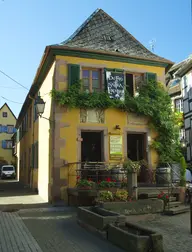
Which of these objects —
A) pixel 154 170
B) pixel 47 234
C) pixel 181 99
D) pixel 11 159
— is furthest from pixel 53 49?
pixel 11 159

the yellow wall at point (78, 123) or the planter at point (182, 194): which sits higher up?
the yellow wall at point (78, 123)

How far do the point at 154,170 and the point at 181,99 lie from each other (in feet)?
52.9

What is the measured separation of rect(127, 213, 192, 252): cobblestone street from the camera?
19.7ft

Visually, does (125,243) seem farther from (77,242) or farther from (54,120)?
(54,120)

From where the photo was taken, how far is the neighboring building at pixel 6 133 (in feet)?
160

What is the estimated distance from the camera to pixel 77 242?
252 inches

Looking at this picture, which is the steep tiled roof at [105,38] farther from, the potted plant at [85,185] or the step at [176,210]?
the step at [176,210]

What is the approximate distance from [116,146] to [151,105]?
2391mm

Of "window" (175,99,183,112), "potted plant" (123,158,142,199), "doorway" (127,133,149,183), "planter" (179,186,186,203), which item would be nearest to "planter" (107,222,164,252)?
"potted plant" (123,158,142,199)

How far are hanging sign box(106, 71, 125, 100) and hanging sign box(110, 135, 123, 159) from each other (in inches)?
67.0

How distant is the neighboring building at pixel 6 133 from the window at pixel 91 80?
3755cm

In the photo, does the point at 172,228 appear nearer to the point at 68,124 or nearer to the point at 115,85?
the point at 68,124

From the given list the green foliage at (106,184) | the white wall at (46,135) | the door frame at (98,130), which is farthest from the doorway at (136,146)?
the white wall at (46,135)

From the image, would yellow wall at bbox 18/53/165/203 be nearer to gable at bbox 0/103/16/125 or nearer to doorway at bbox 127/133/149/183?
doorway at bbox 127/133/149/183
